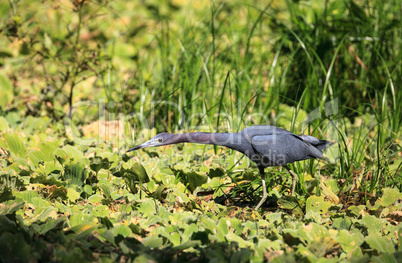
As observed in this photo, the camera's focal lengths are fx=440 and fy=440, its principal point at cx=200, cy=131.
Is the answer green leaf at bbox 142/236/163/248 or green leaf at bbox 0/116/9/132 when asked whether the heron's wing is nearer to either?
green leaf at bbox 142/236/163/248

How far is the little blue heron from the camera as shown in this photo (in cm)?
306

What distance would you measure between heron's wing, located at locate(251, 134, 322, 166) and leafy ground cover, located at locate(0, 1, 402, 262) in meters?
0.17

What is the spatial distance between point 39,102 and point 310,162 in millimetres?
3043

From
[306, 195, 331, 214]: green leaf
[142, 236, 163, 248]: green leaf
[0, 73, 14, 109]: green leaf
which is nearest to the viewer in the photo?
[142, 236, 163, 248]: green leaf

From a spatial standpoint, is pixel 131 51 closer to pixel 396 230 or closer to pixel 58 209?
pixel 58 209

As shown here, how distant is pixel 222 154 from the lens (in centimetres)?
412

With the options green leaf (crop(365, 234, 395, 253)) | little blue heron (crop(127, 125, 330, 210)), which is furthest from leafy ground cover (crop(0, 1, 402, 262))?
little blue heron (crop(127, 125, 330, 210))

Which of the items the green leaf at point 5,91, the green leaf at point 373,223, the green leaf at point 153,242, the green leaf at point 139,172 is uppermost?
the green leaf at point 5,91

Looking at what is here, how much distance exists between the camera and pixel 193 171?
132 inches

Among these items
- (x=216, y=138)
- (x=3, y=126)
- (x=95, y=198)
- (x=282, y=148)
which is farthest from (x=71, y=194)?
(x=3, y=126)

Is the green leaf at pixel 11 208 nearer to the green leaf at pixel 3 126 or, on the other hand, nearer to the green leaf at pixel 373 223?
the green leaf at pixel 3 126

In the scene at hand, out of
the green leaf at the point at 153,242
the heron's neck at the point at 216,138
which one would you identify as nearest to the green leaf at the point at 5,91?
the heron's neck at the point at 216,138

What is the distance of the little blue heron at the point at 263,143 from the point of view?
306cm

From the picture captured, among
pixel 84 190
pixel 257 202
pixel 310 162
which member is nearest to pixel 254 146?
pixel 257 202
